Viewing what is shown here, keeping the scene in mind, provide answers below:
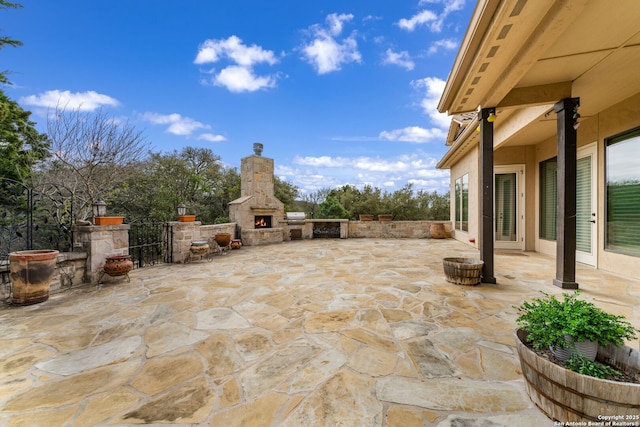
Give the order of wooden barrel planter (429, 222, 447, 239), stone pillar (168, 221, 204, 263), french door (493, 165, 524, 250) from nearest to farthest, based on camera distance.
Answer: stone pillar (168, 221, 204, 263) → french door (493, 165, 524, 250) → wooden barrel planter (429, 222, 447, 239)

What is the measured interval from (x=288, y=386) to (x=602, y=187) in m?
6.00

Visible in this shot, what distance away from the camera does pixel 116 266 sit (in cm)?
386

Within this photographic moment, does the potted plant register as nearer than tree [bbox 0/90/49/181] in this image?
Yes

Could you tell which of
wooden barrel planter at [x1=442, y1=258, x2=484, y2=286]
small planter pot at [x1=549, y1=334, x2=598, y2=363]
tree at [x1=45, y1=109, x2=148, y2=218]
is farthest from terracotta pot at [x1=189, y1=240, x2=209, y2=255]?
small planter pot at [x1=549, y1=334, x2=598, y2=363]

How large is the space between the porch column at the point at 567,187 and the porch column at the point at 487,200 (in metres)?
0.78

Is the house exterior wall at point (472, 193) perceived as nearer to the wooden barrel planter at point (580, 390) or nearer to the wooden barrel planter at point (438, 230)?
the wooden barrel planter at point (438, 230)

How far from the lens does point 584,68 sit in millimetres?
3041

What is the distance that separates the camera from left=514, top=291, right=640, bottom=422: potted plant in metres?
1.02

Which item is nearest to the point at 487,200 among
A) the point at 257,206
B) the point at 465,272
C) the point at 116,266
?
the point at 465,272

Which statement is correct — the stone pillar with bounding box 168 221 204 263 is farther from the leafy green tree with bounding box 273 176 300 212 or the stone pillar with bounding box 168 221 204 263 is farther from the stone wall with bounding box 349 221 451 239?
the leafy green tree with bounding box 273 176 300 212

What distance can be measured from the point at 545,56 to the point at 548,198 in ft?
15.5

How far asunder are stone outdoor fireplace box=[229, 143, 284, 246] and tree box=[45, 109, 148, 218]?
2952mm

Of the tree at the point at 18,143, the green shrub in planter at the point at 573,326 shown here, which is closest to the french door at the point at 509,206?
the green shrub in planter at the point at 573,326

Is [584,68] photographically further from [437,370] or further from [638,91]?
[437,370]
